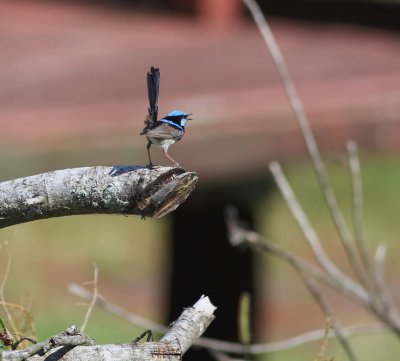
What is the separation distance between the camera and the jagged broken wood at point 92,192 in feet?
4.72

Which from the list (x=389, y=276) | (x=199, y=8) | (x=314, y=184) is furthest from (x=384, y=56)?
(x=314, y=184)

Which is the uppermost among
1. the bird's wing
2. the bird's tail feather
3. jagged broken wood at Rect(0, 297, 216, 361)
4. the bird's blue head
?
the bird's tail feather

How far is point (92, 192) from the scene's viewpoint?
1.44m

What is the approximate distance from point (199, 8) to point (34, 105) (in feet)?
5.97

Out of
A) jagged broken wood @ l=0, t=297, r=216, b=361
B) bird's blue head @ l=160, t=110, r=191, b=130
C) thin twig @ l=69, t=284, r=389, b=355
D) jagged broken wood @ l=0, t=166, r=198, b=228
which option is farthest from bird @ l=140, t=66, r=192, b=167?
thin twig @ l=69, t=284, r=389, b=355

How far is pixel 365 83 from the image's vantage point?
386 cm

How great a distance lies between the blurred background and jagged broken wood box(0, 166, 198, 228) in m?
0.32

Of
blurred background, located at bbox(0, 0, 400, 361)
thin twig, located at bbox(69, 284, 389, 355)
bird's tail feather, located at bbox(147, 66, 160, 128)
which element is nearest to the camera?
bird's tail feather, located at bbox(147, 66, 160, 128)

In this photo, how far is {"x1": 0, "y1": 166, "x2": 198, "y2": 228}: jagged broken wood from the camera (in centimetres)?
144

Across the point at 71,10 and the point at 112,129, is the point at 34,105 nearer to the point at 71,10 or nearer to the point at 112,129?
the point at 112,129

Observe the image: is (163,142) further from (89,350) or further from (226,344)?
(226,344)

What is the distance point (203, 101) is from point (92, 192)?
2278 mm

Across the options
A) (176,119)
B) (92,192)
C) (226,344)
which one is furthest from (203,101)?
(92,192)

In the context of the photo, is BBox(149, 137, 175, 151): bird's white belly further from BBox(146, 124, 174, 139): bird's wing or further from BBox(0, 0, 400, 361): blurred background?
BBox(0, 0, 400, 361): blurred background
